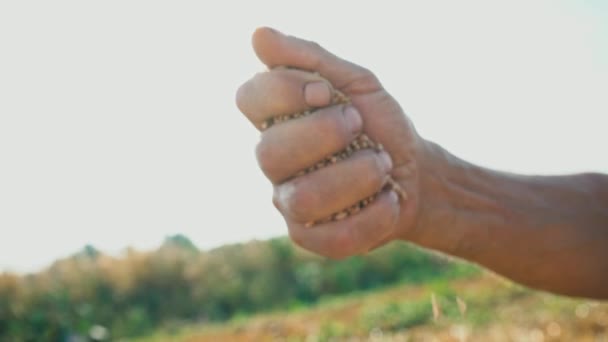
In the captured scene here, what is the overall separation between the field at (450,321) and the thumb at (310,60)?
3.73 metres

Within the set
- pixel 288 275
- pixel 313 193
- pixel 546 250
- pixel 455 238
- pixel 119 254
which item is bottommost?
pixel 288 275

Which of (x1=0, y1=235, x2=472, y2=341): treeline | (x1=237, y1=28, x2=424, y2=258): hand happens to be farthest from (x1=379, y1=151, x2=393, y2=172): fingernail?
(x1=0, y1=235, x2=472, y2=341): treeline

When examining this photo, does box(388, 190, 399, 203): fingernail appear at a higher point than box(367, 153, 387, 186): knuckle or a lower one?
lower

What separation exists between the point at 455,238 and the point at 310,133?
2.95 ft

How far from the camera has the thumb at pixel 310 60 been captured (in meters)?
1.58

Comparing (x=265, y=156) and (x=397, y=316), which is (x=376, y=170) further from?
(x=397, y=316)

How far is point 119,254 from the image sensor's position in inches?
579

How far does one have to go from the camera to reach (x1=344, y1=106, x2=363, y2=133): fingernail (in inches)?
65.6

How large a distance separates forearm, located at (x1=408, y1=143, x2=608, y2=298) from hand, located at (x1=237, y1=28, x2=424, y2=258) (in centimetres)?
47

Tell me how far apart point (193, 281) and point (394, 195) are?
12.7 metres

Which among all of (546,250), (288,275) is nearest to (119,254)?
(288,275)

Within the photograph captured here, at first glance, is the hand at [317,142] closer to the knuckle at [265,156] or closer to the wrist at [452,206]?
the knuckle at [265,156]

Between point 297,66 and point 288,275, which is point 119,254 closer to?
point 288,275

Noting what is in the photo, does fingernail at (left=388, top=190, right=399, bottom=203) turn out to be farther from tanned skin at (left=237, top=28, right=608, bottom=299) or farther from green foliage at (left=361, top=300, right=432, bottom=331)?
green foliage at (left=361, top=300, right=432, bottom=331)
